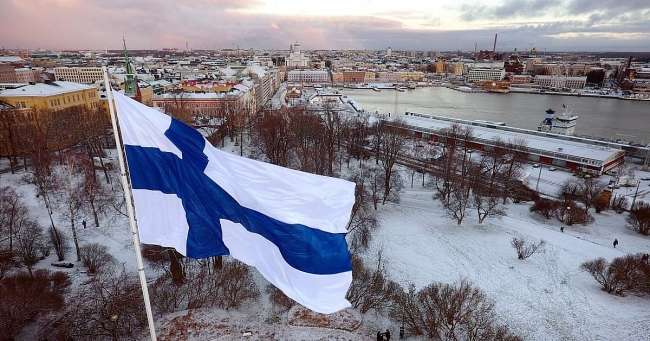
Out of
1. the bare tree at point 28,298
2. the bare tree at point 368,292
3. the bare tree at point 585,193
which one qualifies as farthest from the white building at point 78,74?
the bare tree at point 368,292

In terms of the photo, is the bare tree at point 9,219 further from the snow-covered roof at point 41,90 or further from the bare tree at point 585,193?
the bare tree at point 585,193

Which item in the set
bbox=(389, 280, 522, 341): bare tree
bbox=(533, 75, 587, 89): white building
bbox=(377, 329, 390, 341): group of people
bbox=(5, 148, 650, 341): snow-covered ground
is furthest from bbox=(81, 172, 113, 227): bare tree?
bbox=(533, 75, 587, 89): white building

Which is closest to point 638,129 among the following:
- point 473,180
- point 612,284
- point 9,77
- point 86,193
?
point 473,180

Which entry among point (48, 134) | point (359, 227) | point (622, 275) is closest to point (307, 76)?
point (48, 134)

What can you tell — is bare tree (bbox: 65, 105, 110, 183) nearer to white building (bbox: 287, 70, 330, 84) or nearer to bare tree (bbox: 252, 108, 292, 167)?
bare tree (bbox: 252, 108, 292, 167)

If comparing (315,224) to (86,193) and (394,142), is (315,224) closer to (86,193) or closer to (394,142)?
(86,193)

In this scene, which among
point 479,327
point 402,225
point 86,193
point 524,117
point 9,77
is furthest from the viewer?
point 9,77
